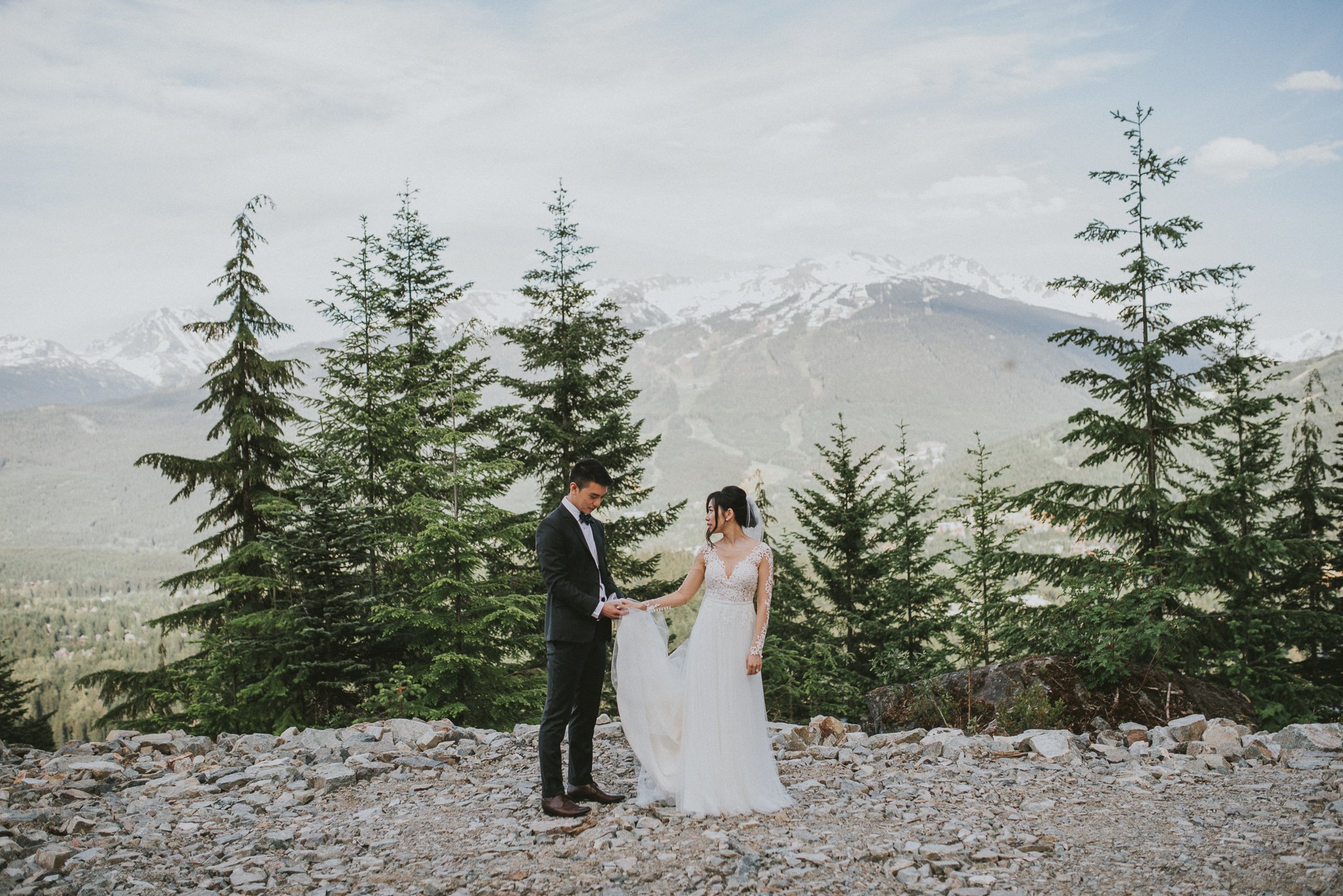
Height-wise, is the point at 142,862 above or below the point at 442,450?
below

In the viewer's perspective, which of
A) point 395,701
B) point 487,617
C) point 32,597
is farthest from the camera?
point 32,597

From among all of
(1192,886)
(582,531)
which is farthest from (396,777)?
(1192,886)

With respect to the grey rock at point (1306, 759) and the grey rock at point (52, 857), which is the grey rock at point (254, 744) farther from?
the grey rock at point (1306, 759)

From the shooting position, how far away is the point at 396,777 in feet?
24.4

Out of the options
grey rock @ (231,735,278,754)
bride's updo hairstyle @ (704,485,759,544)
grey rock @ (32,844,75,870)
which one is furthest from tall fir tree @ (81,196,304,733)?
bride's updo hairstyle @ (704,485,759,544)

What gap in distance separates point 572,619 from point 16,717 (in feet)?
107

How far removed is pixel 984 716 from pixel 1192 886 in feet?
14.9

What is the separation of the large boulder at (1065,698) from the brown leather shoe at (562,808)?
15.8 feet

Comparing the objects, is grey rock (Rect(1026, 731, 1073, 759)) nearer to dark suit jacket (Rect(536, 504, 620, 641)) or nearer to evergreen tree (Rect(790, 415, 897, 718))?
dark suit jacket (Rect(536, 504, 620, 641))

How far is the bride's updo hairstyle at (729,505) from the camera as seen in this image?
6430 mm

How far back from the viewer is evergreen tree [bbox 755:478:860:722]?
44.5ft

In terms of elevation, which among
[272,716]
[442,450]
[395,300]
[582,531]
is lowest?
[272,716]

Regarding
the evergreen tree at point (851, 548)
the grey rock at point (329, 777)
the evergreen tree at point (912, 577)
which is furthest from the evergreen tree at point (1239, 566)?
the grey rock at point (329, 777)

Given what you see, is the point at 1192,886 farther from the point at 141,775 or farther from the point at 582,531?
the point at 141,775
